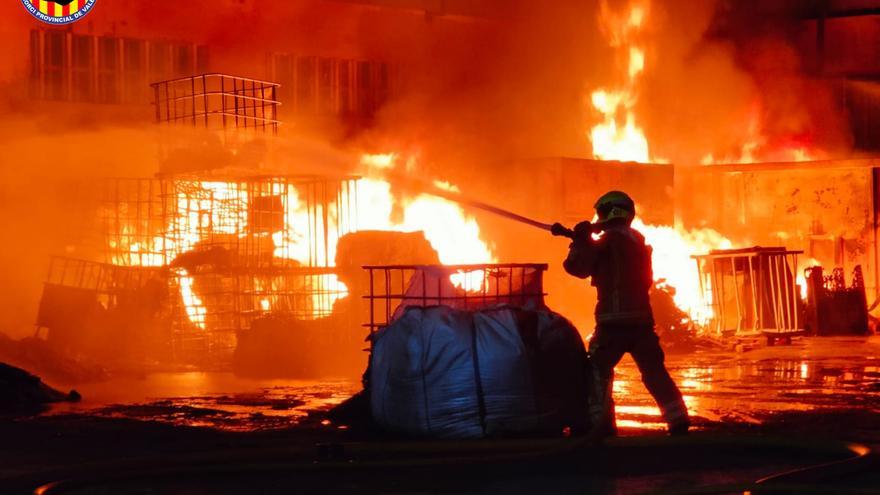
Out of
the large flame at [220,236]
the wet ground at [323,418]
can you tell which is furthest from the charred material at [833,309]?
the large flame at [220,236]

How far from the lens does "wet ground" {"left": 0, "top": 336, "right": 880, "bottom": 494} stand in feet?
23.4

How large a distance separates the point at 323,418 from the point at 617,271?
2.71m

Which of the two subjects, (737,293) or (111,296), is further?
(737,293)

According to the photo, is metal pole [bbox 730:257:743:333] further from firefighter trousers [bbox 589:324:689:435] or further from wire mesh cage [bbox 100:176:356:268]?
firefighter trousers [bbox 589:324:689:435]

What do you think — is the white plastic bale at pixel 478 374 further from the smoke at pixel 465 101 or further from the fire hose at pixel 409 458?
the smoke at pixel 465 101

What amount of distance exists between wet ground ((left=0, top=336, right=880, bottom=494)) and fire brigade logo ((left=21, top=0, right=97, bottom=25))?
8727 mm

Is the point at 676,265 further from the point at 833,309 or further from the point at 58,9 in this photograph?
the point at 58,9

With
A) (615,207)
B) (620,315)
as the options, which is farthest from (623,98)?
(620,315)

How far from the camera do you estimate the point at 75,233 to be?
60.6ft

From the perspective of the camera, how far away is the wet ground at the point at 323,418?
7.14 meters

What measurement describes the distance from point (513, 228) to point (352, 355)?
261 inches

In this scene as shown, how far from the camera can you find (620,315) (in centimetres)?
810

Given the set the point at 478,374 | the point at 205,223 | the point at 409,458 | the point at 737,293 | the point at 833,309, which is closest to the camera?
the point at 409,458

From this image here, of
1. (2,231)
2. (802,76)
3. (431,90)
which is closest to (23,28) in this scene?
(2,231)
